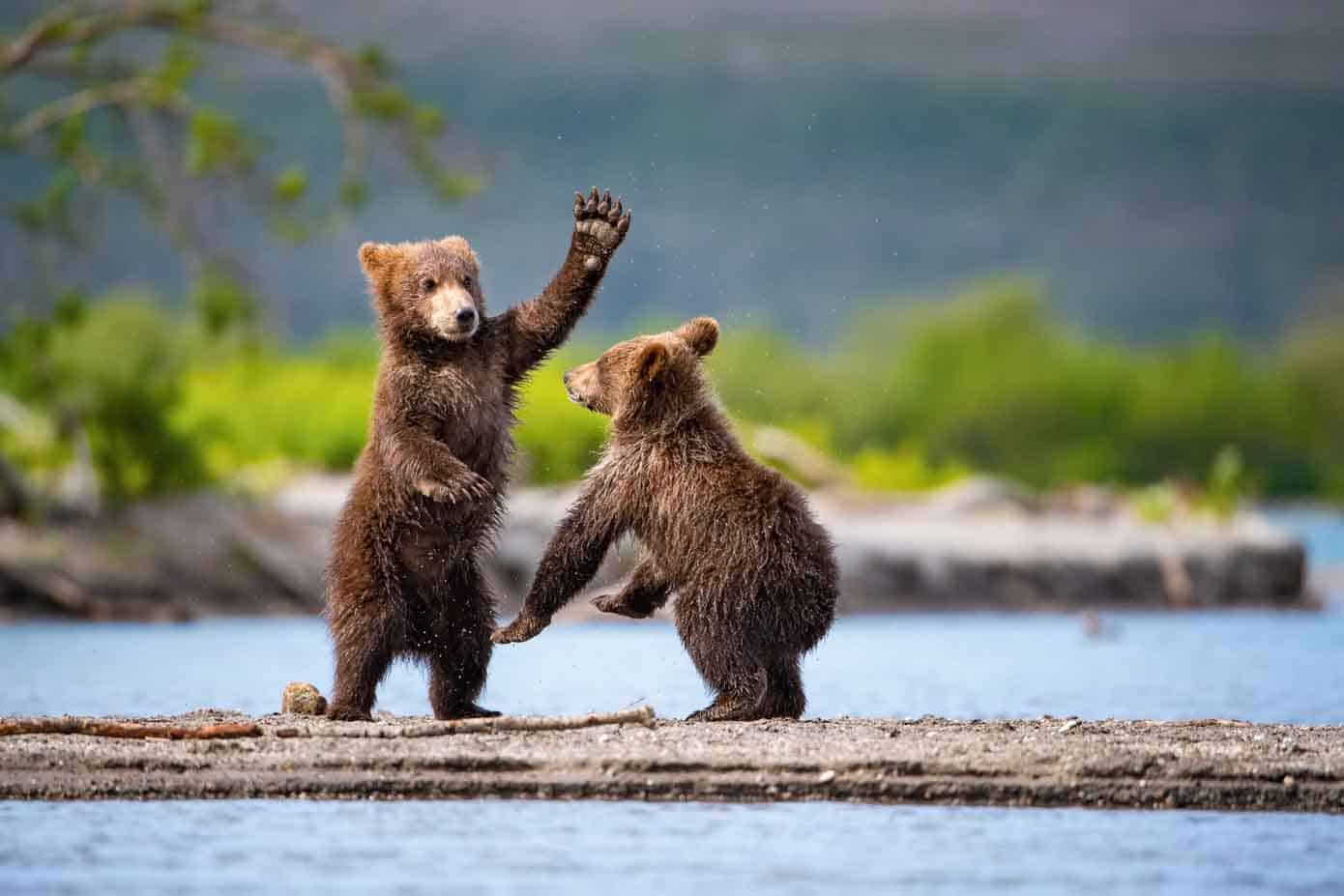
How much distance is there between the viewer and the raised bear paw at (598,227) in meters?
8.37

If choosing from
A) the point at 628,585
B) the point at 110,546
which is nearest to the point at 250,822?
the point at 628,585

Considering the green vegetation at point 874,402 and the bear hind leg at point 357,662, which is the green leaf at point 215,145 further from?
the bear hind leg at point 357,662

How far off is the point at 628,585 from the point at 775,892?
2800 millimetres

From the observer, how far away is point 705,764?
677 centimetres

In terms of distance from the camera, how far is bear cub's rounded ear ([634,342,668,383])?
26.9 ft

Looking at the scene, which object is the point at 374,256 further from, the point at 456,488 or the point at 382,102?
the point at 382,102

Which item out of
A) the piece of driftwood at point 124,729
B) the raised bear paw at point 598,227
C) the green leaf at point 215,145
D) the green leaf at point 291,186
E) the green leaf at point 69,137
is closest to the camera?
the piece of driftwood at point 124,729

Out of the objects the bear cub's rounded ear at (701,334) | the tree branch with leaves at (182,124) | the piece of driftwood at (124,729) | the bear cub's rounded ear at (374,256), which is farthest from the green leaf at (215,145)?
the piece of driftwood at (124,729)

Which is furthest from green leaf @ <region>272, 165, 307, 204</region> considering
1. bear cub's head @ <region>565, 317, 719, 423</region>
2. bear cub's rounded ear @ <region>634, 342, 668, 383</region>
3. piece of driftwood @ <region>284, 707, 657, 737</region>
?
piece of driftwood @ <region>284, 707, 657, 737</region>

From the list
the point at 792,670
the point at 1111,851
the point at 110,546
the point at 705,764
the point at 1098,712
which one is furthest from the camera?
the point at 110,546

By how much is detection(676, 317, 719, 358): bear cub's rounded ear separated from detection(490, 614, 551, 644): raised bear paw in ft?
4.41

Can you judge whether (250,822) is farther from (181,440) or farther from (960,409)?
(960,409)

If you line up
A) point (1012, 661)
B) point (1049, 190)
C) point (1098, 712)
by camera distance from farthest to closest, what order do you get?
point (1049, 190) < point (1012, 661) < point (1098, 712)

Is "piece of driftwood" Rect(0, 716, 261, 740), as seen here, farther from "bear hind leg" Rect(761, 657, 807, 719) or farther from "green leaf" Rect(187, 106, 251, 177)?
"green leaf" Rect(187, 106, 251, 177)
